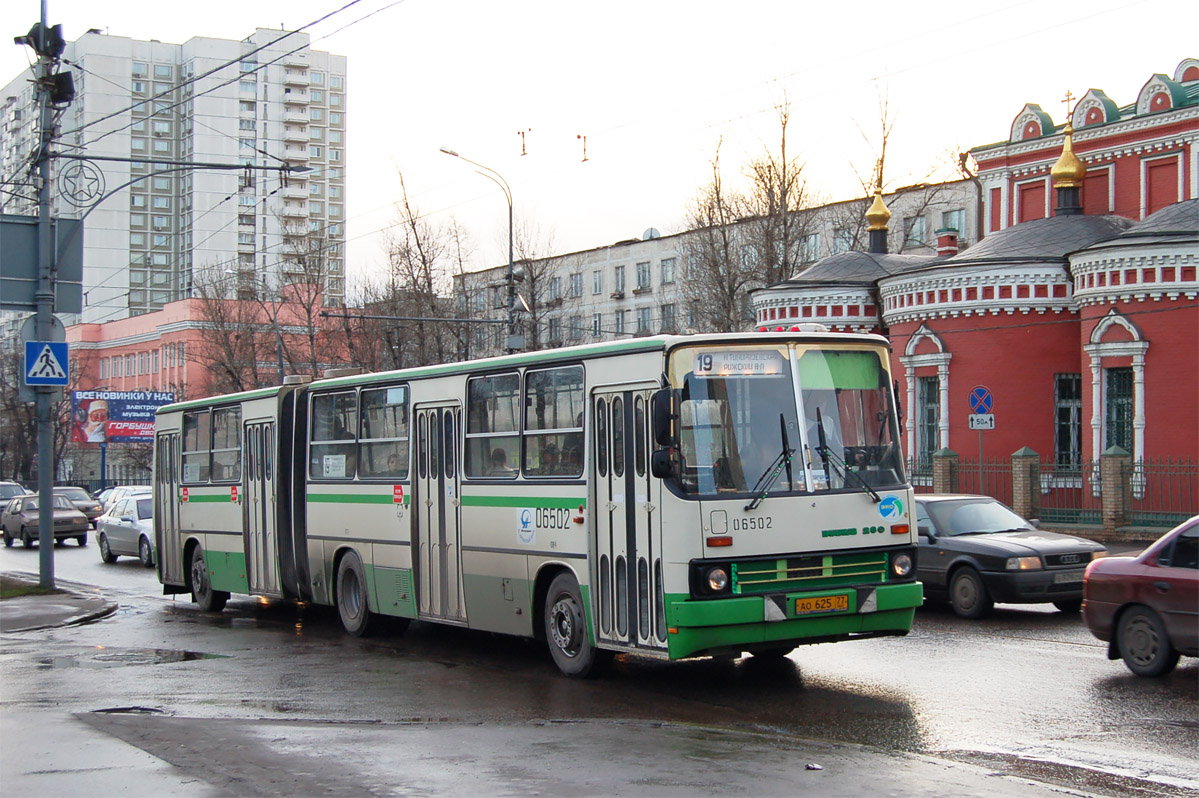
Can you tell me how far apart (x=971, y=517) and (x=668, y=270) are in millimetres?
67939

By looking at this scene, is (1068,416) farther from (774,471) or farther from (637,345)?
(637,345)

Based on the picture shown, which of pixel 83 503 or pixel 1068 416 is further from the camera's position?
pixel 83 503

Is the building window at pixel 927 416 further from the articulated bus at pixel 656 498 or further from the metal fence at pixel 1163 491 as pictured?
the articulated bus at pixel 656 498

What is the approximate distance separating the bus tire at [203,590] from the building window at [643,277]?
66382mm

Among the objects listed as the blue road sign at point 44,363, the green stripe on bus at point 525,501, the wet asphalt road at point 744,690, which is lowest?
the wet asphalt road at point 744,690

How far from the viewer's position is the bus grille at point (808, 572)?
33.7ft

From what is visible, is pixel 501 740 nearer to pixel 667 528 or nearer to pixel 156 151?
pixel 667 528

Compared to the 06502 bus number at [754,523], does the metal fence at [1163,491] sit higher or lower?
lower

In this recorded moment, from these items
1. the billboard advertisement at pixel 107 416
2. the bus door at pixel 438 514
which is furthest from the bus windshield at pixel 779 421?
the billboard advertisement at pixel 107 416

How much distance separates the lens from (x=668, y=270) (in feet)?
274

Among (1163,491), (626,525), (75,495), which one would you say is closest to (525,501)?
(626,525)

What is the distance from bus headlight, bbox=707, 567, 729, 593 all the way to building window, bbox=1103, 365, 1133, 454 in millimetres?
24684

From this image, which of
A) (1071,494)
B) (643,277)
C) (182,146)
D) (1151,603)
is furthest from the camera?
(182,146)

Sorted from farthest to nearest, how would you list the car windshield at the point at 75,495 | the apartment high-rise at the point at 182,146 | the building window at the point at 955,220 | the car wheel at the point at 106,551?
the apartment high-rise at the point at 182,146 < the building window at the point at 955,220 < the car windshield at the point at 75,495 < the car wheel at the point at 106,551
